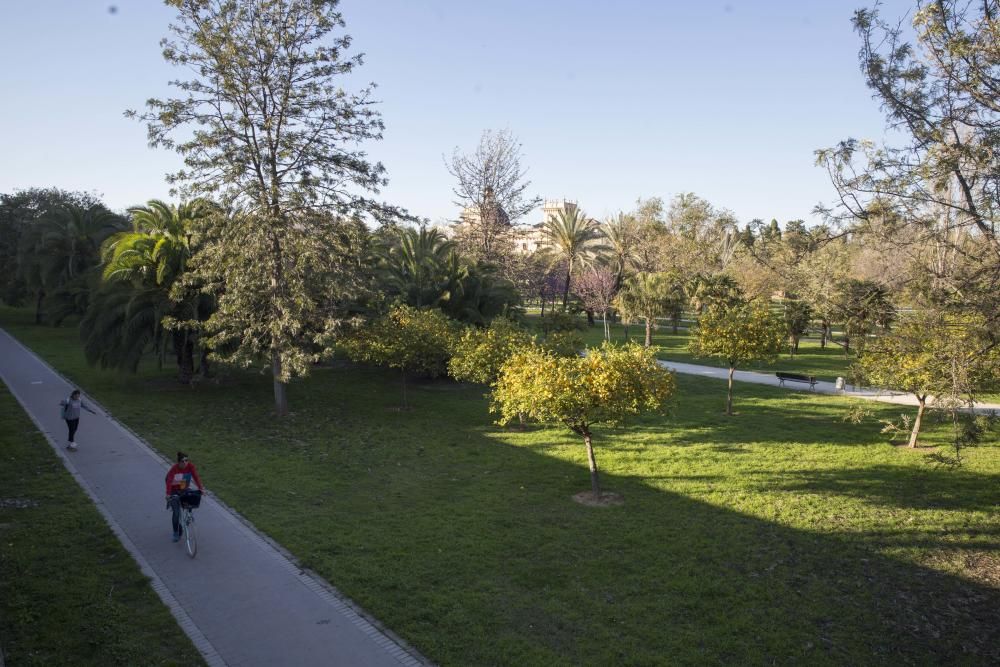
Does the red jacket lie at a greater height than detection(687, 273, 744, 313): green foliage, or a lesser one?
lesser

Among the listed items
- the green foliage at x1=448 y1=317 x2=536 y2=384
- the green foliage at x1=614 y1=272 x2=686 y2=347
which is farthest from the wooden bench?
the green foliage at x1=614 y1=272 x2=686 y2=347

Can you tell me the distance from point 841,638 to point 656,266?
4838cm

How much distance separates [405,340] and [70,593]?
1199cm

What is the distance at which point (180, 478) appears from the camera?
30.1ft

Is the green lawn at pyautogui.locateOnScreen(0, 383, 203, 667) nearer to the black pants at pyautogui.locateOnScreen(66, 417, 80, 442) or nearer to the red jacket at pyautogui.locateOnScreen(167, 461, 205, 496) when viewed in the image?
the red jacket at pyautogui.locateOnScreen(167, 461, 205, 496)

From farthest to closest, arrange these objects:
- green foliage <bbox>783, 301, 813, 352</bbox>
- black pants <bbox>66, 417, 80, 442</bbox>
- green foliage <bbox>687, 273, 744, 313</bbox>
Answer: green foliage <bbox>687, 273, 744, 313</bbox> < green foliage <bbox>783, 301, 813, 352</bbox> < black pants <bbox>66, 417, 80, 442</bbox>

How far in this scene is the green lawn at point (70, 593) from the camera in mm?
6344

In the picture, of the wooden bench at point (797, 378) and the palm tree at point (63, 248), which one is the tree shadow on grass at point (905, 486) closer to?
the wooden bench at point (797, 378)

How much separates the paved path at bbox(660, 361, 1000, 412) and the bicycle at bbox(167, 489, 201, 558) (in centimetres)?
1314

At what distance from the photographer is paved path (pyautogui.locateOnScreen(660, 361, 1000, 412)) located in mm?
20797

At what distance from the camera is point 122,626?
22.3 ft

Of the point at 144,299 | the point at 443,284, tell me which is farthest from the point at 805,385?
the point at 144,299

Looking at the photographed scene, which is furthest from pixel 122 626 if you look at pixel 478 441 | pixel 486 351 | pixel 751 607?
pixel 486 351

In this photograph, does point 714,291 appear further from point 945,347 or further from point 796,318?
point 945,347
